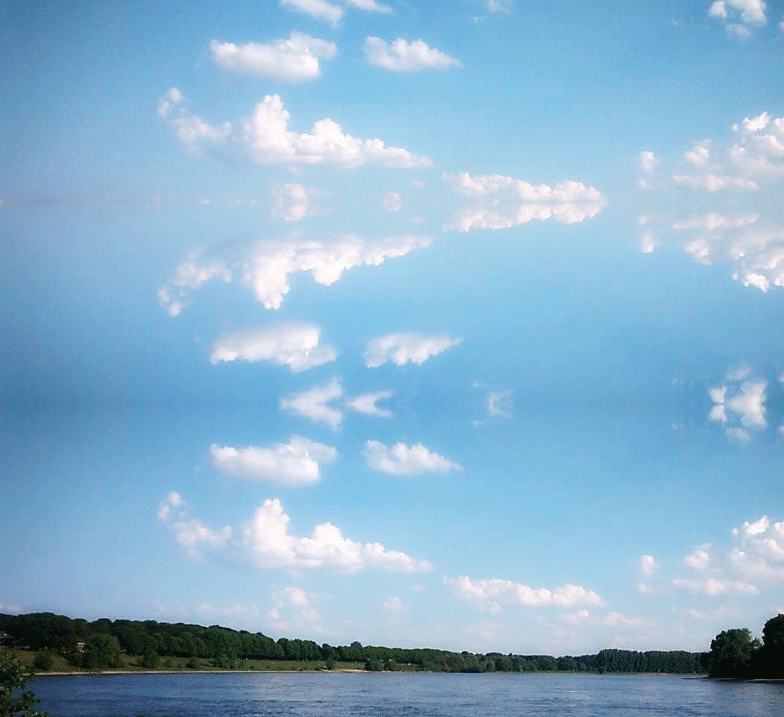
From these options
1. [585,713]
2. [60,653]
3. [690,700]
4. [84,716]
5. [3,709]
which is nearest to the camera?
[3,709]

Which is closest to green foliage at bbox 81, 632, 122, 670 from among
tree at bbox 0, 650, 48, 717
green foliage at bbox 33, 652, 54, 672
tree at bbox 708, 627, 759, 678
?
green foliage at bbox 33, 652, 54, 672

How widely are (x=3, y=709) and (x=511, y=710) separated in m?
74.9

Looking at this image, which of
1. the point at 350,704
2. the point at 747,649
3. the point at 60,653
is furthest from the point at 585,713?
the point at 60,653

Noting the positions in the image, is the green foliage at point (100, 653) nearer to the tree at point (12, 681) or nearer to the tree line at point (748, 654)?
the tree line at point (748, 654)

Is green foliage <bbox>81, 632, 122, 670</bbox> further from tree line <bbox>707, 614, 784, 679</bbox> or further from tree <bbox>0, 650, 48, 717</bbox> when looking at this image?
tree <bbox>0, 650, 48, 717</bbox>

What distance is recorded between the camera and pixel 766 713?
3068 inches

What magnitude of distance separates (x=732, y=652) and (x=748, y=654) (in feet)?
18.0

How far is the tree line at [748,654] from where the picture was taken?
14438 centimetres

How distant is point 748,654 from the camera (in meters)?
161

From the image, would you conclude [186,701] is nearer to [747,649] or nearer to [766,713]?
[766,713]

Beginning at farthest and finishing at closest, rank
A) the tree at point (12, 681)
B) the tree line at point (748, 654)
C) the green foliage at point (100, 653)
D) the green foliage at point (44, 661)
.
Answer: the green foliage at point (100, 653) < the green foliage at point (44, 661) < the tree line at point (748, 654) < the tree at point (12, 681)

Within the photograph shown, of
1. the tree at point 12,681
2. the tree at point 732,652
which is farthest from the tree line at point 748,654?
the tree at point 12,681

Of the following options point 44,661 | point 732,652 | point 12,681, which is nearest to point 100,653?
point 44,661

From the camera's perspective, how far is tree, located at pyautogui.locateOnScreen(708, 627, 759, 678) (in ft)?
531
